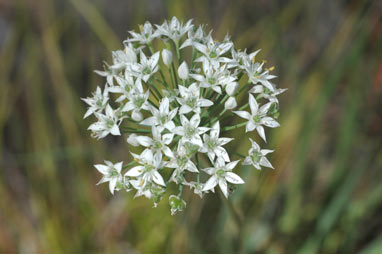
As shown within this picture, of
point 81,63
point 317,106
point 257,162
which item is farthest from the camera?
point 81,63

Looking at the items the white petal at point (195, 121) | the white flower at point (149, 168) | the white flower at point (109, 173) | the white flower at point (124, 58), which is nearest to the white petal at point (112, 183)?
the white flower at point (109, 173)

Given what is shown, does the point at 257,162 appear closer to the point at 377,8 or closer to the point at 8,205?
the point at 8,205

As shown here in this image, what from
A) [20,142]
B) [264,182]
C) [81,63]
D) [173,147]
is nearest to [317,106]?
[264,182]

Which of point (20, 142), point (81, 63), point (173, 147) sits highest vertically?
point (81, 63)

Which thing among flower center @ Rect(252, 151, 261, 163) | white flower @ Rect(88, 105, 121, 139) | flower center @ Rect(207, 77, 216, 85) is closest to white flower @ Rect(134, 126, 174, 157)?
white flower @ Rect(88, 105, 121, 139)

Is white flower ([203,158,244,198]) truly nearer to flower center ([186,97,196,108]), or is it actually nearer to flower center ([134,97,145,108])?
flower center ([186,97,196,108])

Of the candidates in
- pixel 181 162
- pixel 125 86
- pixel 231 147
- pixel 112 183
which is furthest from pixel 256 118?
pixel 231 147

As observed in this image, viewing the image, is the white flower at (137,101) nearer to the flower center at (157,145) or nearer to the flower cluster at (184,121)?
the flower cluster at (184,121)
